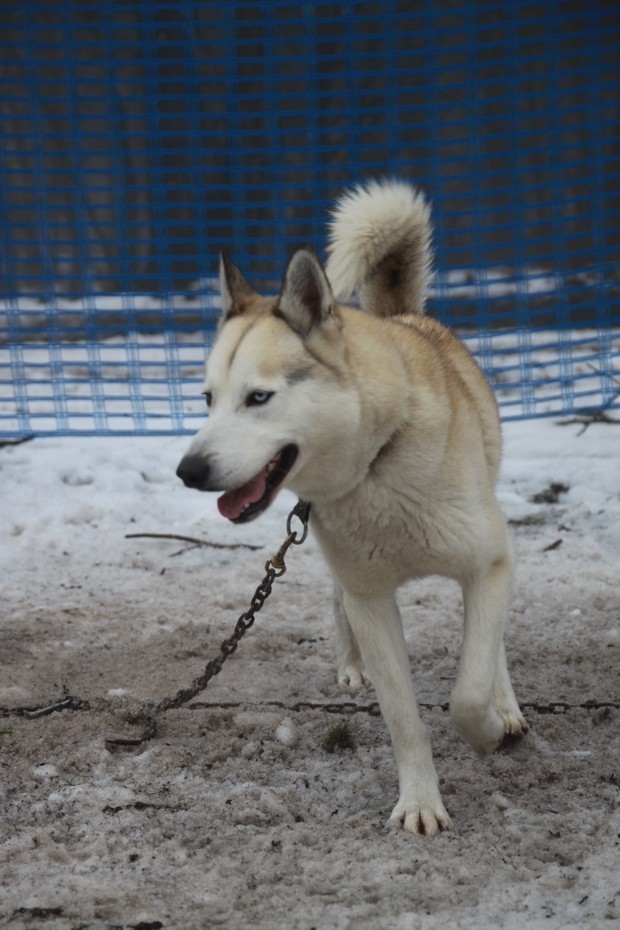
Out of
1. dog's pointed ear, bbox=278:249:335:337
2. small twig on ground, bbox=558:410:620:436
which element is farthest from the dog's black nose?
small twig on ground, bbox=558:410:620:436

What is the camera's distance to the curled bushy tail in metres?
3.52

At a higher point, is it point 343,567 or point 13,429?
point 343,567

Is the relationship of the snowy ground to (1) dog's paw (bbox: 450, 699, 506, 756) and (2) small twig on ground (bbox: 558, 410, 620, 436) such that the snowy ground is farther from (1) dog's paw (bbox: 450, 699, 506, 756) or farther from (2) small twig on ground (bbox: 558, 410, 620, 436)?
(2) small twig on ground (bbox: 558, 410, 620, 436)

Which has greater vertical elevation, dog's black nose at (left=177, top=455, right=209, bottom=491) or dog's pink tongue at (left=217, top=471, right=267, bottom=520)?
dog's black nose at (left=177, top=455, right=209, bottom=491)

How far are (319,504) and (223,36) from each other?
18.3 feet

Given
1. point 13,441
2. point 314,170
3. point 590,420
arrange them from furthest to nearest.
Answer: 1. point 314,170
2. point 13,441
3. point 590,420

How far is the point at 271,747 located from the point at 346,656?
2.14 feet

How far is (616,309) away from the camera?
7410 mm

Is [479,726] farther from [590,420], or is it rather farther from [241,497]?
[590,420]

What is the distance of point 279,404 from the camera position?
2.55m

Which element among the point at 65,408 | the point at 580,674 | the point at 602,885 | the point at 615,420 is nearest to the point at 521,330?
the point at 615,420

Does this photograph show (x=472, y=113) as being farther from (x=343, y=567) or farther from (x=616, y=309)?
(x=343, y=567)

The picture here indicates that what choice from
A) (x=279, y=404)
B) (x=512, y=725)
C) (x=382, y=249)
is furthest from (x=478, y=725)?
(x=382, y=249)

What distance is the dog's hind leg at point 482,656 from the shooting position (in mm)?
2676
